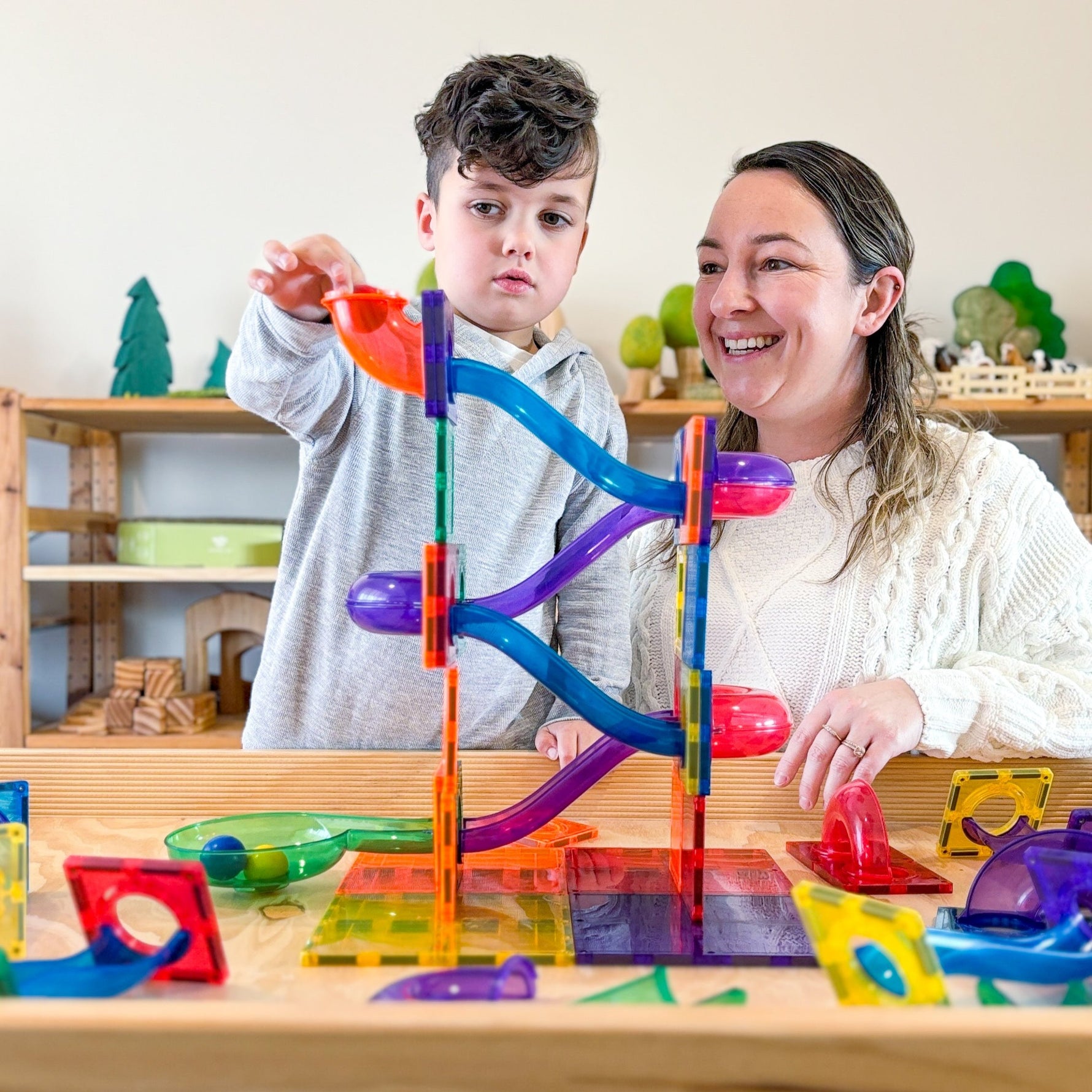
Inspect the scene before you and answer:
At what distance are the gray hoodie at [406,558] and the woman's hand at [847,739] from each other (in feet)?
1.07

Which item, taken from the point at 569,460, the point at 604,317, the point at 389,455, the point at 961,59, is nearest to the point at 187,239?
the point at 604,317

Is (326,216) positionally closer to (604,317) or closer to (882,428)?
→ (604,317)

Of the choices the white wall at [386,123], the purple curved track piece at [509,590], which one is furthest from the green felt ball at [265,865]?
the white wall at [386,123]

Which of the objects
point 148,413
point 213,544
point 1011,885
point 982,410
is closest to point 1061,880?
point 1011,885

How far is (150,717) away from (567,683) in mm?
1889

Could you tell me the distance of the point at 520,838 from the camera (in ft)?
2.41

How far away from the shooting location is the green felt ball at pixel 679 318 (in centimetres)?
238

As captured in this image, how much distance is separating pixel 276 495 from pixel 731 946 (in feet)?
7.21

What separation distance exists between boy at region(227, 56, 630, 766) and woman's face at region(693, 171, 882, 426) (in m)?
0.15

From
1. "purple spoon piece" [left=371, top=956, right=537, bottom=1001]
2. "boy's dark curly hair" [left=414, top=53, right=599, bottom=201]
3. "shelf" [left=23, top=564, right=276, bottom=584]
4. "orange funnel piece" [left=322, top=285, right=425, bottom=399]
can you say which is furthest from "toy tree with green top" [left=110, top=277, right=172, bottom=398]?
"purple spoon piece" [left=371, top=956, right=537, bottom=1001]

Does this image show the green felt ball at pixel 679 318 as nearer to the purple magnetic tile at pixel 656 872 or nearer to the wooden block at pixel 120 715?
the wooden block at pixel 120 715

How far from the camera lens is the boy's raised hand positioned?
0.80 meters

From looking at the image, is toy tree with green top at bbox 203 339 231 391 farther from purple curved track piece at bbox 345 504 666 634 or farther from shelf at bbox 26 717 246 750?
purple curved track piece at bbox 345 504 666 634

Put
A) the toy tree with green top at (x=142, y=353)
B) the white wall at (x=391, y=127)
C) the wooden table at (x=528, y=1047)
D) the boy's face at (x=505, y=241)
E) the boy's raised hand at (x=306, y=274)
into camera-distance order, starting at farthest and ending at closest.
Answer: the white wall at (x=391, y=127), the toy tree with green top at (x=142, y=353), the boy's face at (x=505, y=241), the boy's raised hand at (x=306, y=274), the wooden table at (x=528, y=1047)
